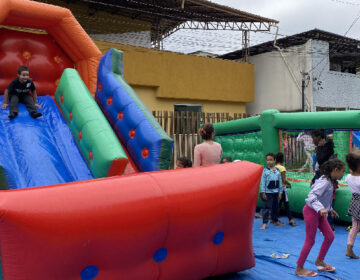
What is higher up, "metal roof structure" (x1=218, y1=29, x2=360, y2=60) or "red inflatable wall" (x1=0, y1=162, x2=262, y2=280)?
"metal roof structure" (x1=218, y1=29, x2=360, y2=60)

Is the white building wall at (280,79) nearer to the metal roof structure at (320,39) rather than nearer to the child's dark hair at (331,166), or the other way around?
the metal roof structure at (320,39)

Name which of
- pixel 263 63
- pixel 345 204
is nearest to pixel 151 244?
pixel 345 204

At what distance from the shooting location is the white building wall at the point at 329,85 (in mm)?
16391

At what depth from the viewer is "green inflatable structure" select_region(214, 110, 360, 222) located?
545cm

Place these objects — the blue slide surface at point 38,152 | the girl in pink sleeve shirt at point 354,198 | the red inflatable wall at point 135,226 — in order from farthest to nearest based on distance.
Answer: the girl in pink sleeve shirt at point 354,198 < the blue slide surface at point 38,152 < the red inflatable wall at point 135,226

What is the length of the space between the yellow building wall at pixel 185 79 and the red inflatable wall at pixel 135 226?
1063 cm

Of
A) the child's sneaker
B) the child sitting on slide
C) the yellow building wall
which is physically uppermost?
the yellow building wall

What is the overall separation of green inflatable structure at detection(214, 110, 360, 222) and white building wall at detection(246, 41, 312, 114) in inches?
381

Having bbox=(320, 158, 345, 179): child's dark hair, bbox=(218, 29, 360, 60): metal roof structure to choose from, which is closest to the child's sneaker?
bbox=(320, 158, 345, 179): child's dark hair

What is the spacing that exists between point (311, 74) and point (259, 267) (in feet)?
45.8

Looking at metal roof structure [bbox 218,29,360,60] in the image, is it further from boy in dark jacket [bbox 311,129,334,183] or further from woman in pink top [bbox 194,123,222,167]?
woman in pink top [bbox 194,123,222,167]

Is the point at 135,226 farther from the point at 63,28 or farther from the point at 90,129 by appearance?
the point at 63,28

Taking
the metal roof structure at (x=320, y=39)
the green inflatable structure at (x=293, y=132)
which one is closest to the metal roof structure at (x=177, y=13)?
the metal roof structure at (x=320, y=39)

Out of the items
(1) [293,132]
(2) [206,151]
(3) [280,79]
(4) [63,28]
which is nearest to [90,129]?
(2) [206,151]
